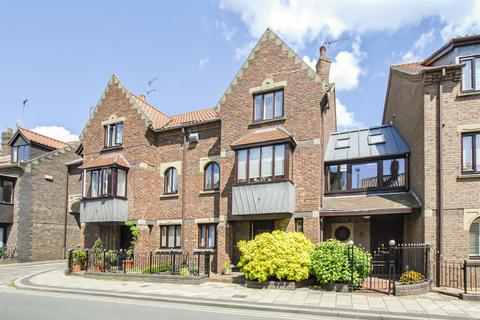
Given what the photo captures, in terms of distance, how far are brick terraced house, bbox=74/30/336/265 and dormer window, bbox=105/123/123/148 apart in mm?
58

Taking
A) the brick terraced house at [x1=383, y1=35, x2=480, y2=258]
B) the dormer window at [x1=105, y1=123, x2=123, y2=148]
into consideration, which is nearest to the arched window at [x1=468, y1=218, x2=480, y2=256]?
the brick terraced house at [x1=383, y1=35, x2=480, y2=258]

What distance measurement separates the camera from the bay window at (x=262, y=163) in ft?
55.7

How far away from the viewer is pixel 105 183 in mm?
21188

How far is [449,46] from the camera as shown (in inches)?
608

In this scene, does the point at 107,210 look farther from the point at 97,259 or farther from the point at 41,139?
the point at 41,139

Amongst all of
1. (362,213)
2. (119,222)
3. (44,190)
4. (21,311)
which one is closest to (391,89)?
(362,213)

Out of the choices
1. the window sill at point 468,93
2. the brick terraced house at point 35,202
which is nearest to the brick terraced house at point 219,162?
the window sill at point 468,93

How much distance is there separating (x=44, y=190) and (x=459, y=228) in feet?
84.7

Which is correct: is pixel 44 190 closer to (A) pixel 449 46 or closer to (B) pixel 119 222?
(B) pixel 119 222

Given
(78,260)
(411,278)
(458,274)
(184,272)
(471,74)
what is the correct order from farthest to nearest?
(78,260)
(184,272)
(471,74)
(458,274)
(411,278)

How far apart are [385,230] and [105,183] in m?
14.3

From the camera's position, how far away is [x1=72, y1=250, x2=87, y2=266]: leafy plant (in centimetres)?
2008

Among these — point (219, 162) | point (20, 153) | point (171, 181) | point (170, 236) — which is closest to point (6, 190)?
point (20, 153)

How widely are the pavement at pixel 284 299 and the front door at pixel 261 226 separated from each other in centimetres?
332
